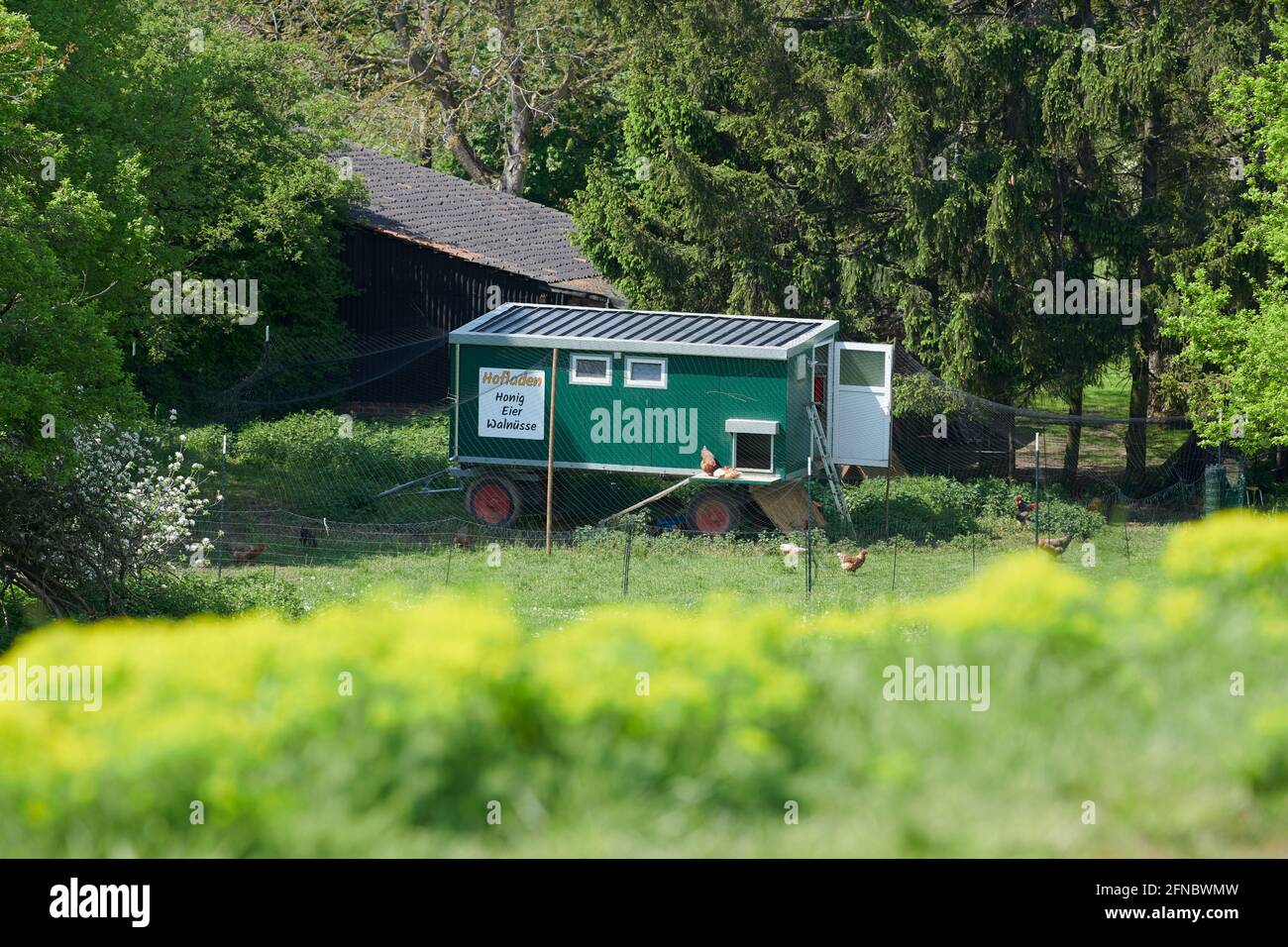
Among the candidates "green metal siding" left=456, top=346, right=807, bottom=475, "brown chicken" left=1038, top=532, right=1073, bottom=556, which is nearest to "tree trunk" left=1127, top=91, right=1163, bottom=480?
"brown chicken" left=1038, top=532, right=1073, bottom=556

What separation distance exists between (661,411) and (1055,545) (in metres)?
5.66

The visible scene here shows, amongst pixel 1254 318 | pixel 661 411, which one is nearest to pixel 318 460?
pixel 661 411

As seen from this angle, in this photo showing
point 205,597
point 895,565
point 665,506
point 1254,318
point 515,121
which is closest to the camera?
point 205,597

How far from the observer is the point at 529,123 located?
42062 millimetres

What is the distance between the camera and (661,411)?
21.9 meters

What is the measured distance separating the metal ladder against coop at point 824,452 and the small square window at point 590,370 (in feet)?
9.34

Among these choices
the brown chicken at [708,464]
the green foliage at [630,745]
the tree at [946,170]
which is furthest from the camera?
the tree at [946,170]

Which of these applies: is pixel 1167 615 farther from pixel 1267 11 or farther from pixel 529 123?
pixel 529 123

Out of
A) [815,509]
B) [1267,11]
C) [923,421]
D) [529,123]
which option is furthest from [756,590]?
[529,123]

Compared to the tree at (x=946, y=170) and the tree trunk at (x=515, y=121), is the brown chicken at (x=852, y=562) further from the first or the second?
the tree trunk at (x=515, y=121)

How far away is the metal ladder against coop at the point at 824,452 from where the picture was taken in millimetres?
22016

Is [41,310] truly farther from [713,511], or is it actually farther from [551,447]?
[713,511]

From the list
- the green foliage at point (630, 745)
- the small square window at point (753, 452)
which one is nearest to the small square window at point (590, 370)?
the small square window at point (753, 452)

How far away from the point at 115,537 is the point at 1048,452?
18318 millimetres
